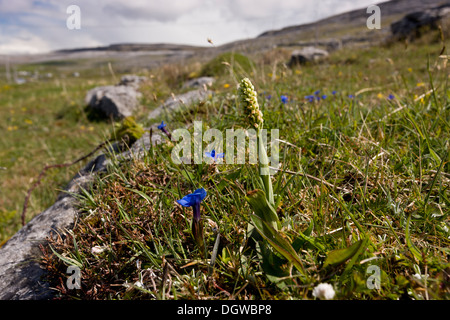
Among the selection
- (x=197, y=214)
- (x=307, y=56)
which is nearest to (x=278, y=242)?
(x=197, y=214)

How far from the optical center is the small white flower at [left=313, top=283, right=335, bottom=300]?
45.3 inches

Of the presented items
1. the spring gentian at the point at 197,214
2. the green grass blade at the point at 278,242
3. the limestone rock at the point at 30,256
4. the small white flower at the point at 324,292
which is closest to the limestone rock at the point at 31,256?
the limestone rock at the point at 30,256

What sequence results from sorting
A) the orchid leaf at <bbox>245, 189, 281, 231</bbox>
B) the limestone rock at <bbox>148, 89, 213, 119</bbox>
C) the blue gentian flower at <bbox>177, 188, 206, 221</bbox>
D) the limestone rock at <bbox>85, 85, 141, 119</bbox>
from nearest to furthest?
1. the orchid leaf at <bbox>245, 189, 281, 231</bbox>
2. the blue gentian flower at <bbox>177, 188, 206, 221</bbox>
3. the limestone rock at <bbox>148, 89, 213, 119</bbox>
4. the limestone rock at <bbox>85, 85, 141, 119</bbox>

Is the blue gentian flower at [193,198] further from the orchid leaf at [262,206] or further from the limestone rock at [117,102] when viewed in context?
the limestone rock at [117,102]

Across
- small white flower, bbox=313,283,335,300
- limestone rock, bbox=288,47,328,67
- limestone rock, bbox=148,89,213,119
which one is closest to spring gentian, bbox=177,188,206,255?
small white flower, bbox=313,283,335,300

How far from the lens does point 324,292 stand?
3.81 ft

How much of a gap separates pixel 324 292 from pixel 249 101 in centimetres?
85

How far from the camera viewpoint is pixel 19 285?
1731 mm

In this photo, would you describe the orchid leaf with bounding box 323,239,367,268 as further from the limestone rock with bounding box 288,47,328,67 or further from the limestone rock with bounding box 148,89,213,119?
the limestone rock with bounding box 288,47,328,67

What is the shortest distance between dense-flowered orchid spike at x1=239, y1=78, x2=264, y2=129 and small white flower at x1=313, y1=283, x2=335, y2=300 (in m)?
0.72

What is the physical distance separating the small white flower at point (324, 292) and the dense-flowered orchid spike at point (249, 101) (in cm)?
72
